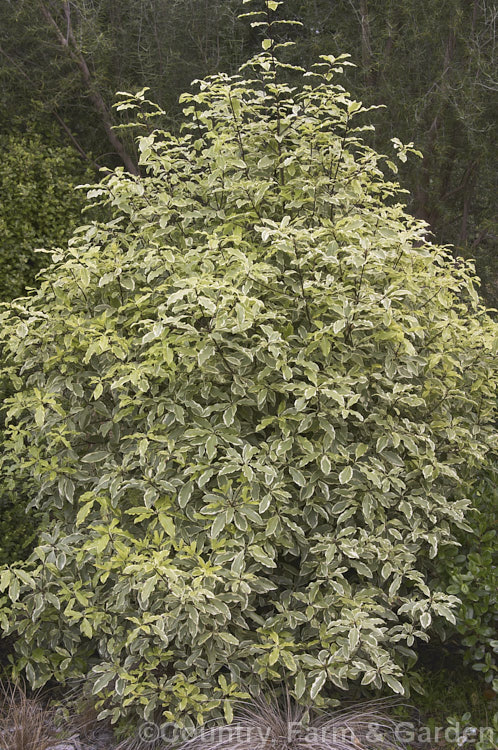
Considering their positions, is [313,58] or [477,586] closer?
[477,586]

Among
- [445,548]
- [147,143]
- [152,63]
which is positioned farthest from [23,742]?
[152,63]

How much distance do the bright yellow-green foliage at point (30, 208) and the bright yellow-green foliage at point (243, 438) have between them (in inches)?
101

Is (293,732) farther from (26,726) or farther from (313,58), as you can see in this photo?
(313,58)

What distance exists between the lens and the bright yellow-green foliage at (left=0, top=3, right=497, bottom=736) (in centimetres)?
275

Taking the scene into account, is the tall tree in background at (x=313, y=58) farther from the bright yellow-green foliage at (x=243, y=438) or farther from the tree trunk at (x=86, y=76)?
the bright yellow-green foliage at (x=243, y=438)

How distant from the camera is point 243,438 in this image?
9.84 ft

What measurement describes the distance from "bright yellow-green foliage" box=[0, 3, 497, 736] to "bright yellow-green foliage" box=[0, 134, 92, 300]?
258cm

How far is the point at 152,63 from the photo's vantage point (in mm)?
6336

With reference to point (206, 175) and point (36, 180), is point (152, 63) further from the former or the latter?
point (206, 175)

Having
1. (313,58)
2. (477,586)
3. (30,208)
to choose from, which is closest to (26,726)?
(477,586)

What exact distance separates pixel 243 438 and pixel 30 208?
3.74m

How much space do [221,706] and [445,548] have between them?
110 cm

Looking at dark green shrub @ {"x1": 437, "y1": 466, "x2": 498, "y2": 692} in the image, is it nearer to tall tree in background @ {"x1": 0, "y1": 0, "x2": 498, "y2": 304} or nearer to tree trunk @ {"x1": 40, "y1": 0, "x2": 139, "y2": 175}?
tall tree in background @ {"x1": 0, "y1": 0, "x2": 498, "y2": 304}

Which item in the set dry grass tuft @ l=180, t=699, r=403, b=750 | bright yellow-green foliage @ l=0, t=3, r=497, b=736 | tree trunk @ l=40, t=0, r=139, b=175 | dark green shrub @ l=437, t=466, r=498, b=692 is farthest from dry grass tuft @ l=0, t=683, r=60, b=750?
tree trunk @ l=40, t=0, r=139, b=175
